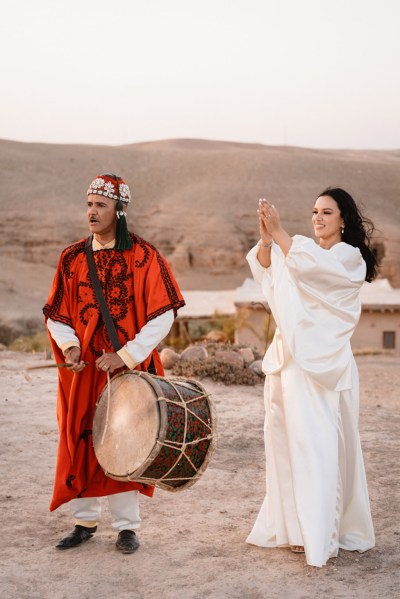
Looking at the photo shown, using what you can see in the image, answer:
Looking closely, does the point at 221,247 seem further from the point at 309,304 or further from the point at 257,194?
the point at 309,304

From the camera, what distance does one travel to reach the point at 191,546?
4.45 meters

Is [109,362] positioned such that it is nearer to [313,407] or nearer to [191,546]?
[313,407]

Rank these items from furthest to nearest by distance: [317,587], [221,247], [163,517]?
[221,247]
[163,517]
[317,587]

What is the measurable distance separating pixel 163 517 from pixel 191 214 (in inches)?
1626

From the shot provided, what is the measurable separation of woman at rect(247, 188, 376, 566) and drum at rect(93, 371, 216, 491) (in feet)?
1.31

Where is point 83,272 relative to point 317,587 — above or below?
above

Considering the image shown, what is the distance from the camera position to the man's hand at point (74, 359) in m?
4.18

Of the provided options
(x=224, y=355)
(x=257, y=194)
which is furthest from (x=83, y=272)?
(x=257, y=194)

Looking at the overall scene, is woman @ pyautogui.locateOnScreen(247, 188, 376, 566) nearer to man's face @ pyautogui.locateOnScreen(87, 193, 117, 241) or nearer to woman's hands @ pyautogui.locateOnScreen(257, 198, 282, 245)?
woman's hands @ pyautogui.locateOnScreen(257, 198, 282, 245)

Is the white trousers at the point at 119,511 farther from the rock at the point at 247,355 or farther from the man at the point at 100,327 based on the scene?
the rock at the point at 247,355

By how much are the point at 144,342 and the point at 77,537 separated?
3.91ft

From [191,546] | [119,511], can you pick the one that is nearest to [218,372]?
[191,546]

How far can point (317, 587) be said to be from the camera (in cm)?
376

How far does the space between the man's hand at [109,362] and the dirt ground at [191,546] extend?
1.03 meters
